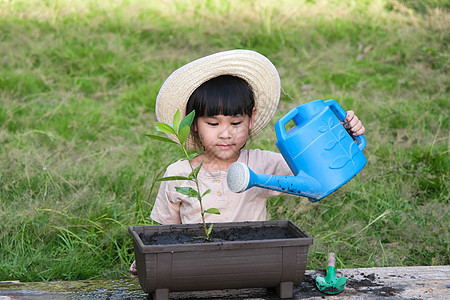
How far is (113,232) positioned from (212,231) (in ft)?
3.38

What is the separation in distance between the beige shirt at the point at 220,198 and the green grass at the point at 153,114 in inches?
21.1

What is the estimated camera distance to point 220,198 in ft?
6.93

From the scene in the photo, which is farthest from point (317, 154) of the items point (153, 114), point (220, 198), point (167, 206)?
point (153, 114)

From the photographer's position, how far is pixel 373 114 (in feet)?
13.6

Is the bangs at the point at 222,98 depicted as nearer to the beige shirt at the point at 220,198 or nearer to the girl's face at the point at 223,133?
the girl's face at the point at 223,133

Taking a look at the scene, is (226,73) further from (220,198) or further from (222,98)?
(220,198)

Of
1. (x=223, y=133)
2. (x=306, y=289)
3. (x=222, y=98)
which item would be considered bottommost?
(x=306, y=289)

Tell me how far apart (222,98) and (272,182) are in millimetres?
486

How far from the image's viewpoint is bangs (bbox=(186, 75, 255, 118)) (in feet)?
6.73

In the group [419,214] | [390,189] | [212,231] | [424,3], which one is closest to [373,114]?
[390,189]

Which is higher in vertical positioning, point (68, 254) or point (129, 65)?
point (129, 65)

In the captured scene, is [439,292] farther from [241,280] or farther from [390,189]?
[390,189]

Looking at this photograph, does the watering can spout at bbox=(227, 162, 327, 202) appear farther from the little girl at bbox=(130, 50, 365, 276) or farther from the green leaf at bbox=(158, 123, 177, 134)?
Result: the little girl at bbox=(130, 50, 365, 276)

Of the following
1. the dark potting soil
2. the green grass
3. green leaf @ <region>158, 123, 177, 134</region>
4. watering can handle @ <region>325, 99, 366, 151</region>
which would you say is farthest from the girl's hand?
the green grass
